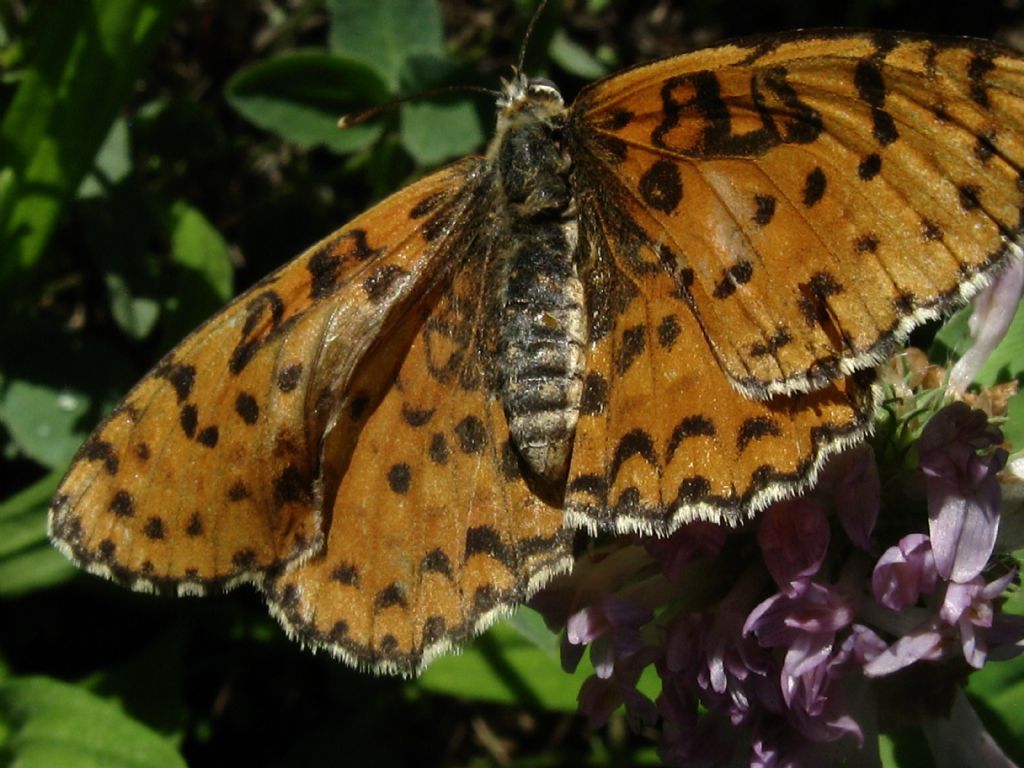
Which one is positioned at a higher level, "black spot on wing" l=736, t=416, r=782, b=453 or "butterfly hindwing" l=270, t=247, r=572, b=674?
"black spot on wing" l=736, t=416, r=782, b=453

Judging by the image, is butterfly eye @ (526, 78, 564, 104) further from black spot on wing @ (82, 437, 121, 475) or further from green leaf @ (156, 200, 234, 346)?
green leaf @ (156, 200, 234, 346)

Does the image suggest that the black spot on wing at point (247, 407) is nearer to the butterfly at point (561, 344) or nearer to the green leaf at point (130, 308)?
the butterfly at point (561, 344)

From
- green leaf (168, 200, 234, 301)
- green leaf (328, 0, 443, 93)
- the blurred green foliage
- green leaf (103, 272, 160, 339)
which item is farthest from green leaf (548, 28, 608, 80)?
green leaf (103, 272, 160, 339)

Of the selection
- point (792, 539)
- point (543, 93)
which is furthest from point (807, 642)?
point (543, 93)

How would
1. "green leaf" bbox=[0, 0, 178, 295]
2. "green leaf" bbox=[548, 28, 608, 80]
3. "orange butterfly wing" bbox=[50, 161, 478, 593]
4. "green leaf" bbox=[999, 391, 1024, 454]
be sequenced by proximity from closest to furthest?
1. "orange butterfly wing" bbox=[50, 161, 478, 593]
2. "green leaf" bbox=[999, 391, 1024, 454]
3. "green leaf" bbox=[0, 0, 178, 295]
4. "green leaf" bbox=[548, 28, 608, 80]

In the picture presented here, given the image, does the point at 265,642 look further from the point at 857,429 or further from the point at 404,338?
the point at 857,429
